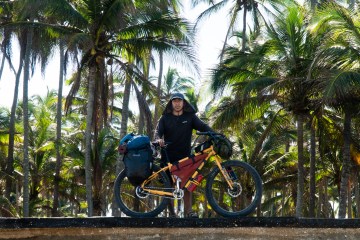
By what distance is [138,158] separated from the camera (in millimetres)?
8359

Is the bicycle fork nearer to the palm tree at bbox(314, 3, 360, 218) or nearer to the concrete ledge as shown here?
the concrete ledge

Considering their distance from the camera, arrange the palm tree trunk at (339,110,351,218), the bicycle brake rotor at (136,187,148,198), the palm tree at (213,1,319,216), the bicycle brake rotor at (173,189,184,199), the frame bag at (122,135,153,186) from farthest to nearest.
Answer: the palm tree trunk at (339,110,351,218) → the palm tree at (213,1,319,216) → the bicycle brake rotor at (136,187,148,198) → the bicycle brake rotor at (173,189,184,199) → the frame bag at (122,135,153,186)

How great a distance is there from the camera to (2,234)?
7320mm

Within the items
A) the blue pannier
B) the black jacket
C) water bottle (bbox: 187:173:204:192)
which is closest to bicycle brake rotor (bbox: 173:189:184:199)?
water bottle (bbox: 187:173:204:192)

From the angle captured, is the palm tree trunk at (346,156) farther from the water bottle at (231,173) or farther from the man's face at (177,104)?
the water bottle at (231,173)

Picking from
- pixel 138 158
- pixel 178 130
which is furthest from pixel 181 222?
pixel 178 130

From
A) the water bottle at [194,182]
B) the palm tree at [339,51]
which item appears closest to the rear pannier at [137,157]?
the water bottle at [194,182]

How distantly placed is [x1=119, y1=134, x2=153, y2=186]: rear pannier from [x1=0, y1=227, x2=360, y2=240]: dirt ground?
108cm

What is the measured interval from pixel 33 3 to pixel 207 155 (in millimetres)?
15081

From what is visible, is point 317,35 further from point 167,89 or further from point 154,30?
point 167,89

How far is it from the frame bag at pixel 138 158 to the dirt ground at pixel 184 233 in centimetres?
108

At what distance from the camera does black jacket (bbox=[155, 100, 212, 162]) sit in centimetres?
887

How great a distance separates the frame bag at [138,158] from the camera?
329 inches

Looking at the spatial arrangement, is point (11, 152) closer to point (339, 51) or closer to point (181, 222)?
point (339, 51)
